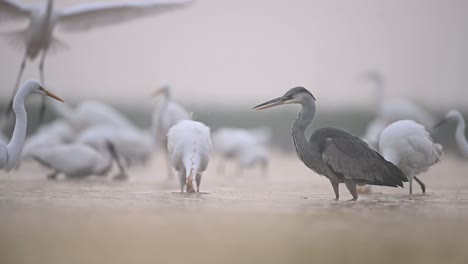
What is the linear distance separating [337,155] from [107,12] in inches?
237

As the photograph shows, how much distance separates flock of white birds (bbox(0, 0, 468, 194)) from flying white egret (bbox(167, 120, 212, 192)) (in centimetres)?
1

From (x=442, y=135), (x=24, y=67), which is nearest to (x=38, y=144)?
(x=24, y=67)

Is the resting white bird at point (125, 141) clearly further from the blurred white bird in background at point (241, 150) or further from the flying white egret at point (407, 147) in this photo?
the flying white egret at point (407, 147)

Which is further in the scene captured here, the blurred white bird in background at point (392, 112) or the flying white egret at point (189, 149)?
the blurred white bird in background at point (392, 112)

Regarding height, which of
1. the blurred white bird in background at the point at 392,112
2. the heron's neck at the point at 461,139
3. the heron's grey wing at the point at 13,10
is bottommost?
Answer: the heron's neck at the point at 461,139

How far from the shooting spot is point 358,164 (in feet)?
23.3

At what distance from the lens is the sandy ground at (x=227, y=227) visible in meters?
5.07

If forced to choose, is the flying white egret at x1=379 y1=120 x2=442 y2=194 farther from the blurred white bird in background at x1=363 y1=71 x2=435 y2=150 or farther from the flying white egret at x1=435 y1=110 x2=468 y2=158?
the blurred white bird in background at x1=363 y1=71 x2=435 y2=150

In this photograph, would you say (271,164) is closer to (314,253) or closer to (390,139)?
(390,139)

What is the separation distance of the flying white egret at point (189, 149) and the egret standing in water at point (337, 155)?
905mm

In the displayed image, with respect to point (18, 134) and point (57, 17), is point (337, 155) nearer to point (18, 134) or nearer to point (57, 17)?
point (18, 134)

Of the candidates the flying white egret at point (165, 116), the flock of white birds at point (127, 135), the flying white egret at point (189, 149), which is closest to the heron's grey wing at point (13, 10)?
the flock of white birds at point (127, 135)

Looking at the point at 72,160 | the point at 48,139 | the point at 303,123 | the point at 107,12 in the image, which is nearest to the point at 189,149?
the point at 303,123

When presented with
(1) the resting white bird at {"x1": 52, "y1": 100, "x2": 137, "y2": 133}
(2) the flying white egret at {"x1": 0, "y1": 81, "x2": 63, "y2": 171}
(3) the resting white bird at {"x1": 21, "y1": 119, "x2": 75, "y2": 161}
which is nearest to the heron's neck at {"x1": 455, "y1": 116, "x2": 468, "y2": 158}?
(2) the flying white egret at {"x1": 0, "y1": 81, "x2": 63, "y2": 171}
